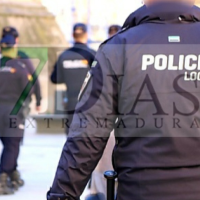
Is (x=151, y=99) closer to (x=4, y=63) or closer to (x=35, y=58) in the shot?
(x=4, y=63)

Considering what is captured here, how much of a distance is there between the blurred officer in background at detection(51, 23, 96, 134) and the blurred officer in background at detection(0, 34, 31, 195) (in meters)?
0.62

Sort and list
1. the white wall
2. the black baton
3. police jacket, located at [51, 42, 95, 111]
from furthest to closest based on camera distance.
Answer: the white wall < police jacket, located at [51, 42, 95, 111] < the black baton

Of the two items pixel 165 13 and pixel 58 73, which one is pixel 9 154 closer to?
pixel 58 73

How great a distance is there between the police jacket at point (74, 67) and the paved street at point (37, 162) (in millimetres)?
1003

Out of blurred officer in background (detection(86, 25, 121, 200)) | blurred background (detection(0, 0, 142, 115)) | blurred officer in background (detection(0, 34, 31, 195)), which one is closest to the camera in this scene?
blurred officer in background (detection(86, 25, 121, 200))

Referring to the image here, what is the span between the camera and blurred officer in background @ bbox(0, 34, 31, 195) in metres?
5.18

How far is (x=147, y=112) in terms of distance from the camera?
2.00 m

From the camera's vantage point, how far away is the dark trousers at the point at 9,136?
520cm

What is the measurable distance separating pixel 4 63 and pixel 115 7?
24.8 ft

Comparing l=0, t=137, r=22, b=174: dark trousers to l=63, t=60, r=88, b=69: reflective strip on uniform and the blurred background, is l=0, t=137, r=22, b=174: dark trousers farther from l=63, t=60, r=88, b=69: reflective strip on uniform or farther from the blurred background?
the blurred background

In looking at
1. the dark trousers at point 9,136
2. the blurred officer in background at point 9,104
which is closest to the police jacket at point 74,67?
the blurred officer in background at point 9,104

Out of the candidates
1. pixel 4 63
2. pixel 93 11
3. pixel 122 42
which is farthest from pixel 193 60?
pixel 93 11

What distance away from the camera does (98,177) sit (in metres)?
3.71

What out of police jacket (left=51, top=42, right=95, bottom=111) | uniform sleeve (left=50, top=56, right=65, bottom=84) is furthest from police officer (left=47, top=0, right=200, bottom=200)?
uniform sleeve (left=50, top=56, right=65, bottom=84)
